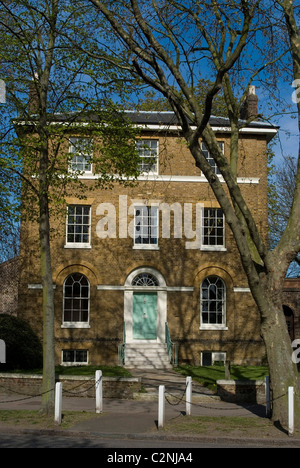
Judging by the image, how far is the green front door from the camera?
80.5 feet

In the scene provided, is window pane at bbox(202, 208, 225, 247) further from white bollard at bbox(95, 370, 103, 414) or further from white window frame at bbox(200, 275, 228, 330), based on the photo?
white bollard at bbox(95, 370, 103, 414)

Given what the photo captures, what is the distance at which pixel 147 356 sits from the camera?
23.4 meters

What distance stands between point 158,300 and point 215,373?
5.06 meters

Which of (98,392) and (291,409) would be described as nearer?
(291,409)

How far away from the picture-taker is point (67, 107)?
586 inches

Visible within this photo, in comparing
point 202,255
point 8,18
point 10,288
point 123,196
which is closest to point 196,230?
point 202,255

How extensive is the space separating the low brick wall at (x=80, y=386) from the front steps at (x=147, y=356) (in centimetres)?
603

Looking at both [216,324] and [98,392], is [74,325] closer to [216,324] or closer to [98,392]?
[216,324]

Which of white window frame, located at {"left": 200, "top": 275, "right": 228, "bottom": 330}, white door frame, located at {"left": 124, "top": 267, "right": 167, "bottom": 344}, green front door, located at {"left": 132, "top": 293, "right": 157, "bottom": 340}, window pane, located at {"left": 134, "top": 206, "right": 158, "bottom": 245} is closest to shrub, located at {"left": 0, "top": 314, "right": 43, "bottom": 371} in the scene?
white door frame, located at {"left": 124, "top": 267, "right": 167, "bottom": 344}

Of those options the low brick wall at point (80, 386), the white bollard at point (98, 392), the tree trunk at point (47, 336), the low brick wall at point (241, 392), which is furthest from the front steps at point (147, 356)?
the tree trunk at point (47, 336)

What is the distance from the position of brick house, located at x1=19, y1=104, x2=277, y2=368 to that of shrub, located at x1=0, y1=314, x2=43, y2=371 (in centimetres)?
246

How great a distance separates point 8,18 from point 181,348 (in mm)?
15258

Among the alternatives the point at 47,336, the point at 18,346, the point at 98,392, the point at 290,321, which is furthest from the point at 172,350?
the point at 290,321
